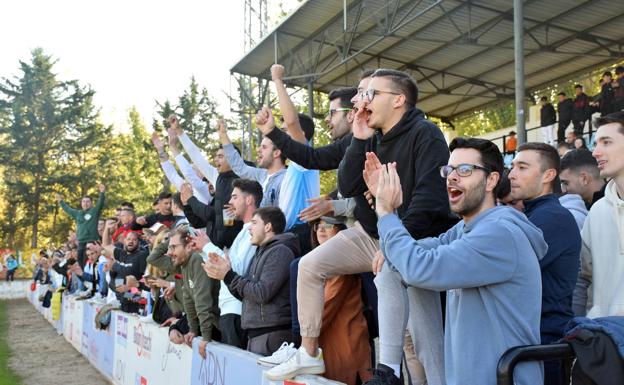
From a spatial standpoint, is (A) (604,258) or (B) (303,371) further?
(B) (303,371)

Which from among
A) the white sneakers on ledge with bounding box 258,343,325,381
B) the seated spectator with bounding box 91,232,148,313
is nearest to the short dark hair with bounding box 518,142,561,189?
the white sneakers on ledge with bounding box 258,343,325,381

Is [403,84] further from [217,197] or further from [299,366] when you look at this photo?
[217,197]

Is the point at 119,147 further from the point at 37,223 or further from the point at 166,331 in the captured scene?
the point at 166,331

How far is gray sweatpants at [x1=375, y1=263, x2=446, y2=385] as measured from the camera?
10.5 feet

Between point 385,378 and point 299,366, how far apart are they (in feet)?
2.67

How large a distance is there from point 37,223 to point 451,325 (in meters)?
54.6

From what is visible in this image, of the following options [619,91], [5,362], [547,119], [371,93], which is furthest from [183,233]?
[547,119]

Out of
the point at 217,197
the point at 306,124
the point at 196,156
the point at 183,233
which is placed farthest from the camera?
the point at 196,156

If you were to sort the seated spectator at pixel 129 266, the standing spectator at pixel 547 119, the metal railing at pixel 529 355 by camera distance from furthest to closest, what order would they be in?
the standing spectator at pixel 547 119, the seated spectator at pixel 129 266, the metal railing at pixel 529 355

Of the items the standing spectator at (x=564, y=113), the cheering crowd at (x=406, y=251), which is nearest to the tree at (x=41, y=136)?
the standing spectator at (x=564, y=113)

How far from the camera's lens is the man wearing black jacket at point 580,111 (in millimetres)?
16359

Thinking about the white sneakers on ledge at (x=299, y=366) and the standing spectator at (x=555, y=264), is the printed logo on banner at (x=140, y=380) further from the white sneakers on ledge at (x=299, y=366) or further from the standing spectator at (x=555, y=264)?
the standing spectator at (x=555, y=264)

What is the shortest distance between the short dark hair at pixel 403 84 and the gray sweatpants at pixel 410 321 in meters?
0.93

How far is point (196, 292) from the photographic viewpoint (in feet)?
19.8
